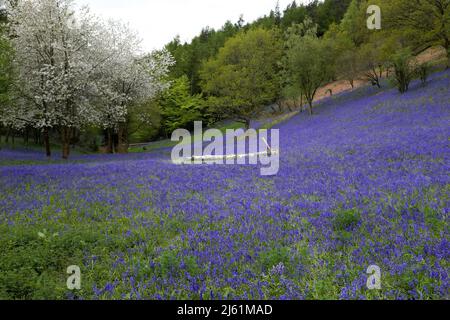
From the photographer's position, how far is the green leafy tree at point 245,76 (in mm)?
54781

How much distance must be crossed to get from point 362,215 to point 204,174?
879 centimetres

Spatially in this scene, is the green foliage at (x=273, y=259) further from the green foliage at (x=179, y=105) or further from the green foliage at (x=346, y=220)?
the green foliage at (x=179, y=105)

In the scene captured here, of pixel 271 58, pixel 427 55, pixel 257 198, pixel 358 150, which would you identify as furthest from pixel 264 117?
pixel 257 198

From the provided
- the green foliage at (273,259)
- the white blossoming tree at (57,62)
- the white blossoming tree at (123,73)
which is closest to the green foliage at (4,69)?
the white blossoming tree at (57,62)

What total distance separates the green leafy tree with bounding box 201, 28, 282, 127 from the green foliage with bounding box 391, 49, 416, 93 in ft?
75.6

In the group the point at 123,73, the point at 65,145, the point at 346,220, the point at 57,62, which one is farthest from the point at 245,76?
the point at 346,220

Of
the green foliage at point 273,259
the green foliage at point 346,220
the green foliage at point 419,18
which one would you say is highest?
the green foliage at point 419,18

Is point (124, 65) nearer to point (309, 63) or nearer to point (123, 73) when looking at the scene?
point (123, 73)

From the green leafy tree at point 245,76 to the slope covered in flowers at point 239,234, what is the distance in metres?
42.9

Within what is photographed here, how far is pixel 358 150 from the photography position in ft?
55.6

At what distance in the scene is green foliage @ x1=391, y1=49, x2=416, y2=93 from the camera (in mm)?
34219

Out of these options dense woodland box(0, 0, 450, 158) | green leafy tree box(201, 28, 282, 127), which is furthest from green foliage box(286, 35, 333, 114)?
green leafy tree box(201, 28, 282, 127)

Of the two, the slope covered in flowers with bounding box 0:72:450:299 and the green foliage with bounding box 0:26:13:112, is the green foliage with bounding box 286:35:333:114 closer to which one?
the green foliage with bounding box 0:26:13:112

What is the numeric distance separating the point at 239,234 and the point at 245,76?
170 ft
